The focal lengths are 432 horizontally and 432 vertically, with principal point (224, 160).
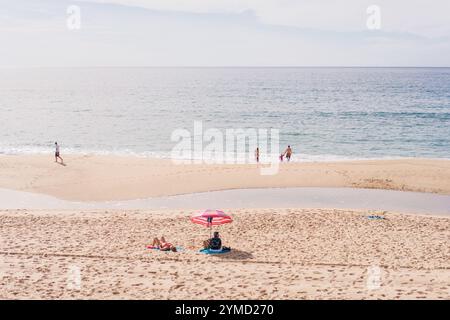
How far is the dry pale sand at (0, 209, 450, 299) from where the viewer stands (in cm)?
1233

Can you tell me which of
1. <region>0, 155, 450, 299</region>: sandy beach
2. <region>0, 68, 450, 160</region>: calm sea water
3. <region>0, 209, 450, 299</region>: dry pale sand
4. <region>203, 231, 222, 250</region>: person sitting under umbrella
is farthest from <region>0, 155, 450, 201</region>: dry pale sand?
<region>203, 231, 222, 250</region>: person sitting under umbrella

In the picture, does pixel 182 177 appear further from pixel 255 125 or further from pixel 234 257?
pixel 255 125

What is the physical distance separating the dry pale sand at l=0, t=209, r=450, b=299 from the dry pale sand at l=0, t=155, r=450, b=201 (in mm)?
5963

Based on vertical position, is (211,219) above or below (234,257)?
above

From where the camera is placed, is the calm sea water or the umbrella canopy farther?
the calm sea water

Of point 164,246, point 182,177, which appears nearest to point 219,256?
point 164,246

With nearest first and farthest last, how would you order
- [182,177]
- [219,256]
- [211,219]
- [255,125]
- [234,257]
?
[234,257]
[219,256]
[211,219]
[182,177]
[255,125]

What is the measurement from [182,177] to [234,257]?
1510cm

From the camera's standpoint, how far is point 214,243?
1593 cm

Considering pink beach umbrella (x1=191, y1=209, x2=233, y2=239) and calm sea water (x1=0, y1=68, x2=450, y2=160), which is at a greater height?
calm sea water (x1=0, y1=68, x2=450, y2=160)

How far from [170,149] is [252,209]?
23.6m

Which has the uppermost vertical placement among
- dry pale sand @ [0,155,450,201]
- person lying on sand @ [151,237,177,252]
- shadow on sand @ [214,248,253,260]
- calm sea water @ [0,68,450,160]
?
calm sea water @ [0,68,450,160]

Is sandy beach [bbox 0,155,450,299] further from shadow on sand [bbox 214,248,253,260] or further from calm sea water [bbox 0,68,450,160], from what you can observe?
calm sea water [bbox 0,68,450,160]
